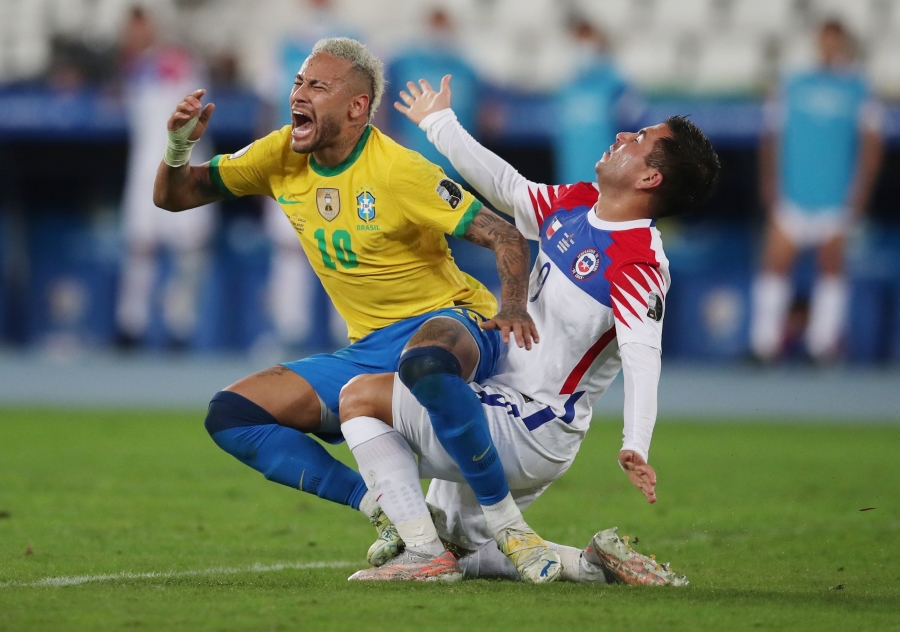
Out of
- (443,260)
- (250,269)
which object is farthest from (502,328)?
(250,269)

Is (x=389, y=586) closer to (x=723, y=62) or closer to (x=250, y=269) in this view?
(x=250, y=269)

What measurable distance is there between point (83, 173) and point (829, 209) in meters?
8.54

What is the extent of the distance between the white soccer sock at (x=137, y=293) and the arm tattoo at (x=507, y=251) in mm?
10085

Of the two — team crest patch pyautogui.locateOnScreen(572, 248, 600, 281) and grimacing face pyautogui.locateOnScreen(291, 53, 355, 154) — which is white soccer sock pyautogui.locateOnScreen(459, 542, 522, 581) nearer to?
team crest patch pyautogui.locateOnScreen(572, 248, 600, 281)


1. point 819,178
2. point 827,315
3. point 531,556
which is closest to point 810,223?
point 819,178

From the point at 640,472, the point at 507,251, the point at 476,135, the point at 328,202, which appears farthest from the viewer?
the point at 476,135

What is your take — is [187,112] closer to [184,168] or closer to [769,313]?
[184,168]

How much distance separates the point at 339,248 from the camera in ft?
15.4

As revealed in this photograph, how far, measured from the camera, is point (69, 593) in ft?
12.5

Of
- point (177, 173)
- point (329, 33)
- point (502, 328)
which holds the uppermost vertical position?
point (329, 33)

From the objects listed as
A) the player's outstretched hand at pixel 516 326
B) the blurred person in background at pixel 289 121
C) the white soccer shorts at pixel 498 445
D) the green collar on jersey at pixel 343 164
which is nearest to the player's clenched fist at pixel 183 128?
the green collar on jersey at pixel 343 164

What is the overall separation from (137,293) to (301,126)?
10.0 metres

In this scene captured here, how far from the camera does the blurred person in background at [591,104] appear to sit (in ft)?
44.7

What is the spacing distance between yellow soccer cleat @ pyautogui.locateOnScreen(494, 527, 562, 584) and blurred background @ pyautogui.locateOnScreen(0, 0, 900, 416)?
8.15 m
